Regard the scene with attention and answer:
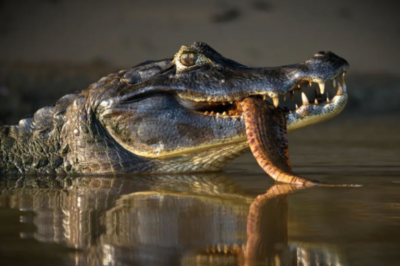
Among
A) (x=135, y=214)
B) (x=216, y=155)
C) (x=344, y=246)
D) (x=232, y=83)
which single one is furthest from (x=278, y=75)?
(x=344, y=246)

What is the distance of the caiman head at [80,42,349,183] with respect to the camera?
15.6ft

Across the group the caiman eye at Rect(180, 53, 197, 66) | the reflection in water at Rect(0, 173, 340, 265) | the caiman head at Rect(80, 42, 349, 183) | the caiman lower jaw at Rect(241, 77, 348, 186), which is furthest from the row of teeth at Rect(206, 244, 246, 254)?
the caiman eye at Rect(180, 53, 197, 66)

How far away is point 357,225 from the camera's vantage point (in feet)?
9.84

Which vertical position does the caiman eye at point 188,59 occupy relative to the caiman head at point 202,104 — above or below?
above

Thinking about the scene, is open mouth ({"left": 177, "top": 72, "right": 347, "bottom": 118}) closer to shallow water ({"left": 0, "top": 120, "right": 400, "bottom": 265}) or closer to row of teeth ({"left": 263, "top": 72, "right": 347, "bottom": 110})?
row of teeth ({"left": 263, "top": 72, "right": 347, "bottom": 110})

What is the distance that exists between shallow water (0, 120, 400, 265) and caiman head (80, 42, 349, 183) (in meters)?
0.29

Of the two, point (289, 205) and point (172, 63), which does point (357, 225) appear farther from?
point (172, 63)

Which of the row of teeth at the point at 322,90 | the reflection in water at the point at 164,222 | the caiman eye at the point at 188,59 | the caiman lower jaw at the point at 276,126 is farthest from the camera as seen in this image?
the caiman eye at the point at 188,59

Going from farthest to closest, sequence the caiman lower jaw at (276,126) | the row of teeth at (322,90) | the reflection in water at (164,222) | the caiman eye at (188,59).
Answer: the caiman eye at (188,59), the row of teeth at (322,90), the caiman lower jaw at (276,126), the reflection in water at (164,222)

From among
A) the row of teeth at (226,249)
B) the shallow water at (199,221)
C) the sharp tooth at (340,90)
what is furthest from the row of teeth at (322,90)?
the row of teeth at (226,249)

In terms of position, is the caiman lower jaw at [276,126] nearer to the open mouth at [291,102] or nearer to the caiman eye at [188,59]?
the open mouth at [291,102]

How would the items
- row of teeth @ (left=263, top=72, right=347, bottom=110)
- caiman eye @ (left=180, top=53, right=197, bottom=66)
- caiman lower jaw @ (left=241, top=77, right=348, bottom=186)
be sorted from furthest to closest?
caiman eye @ (left=180, top=53, right=197, bottom=66)
row of teeth @ (left=263, top=72, right=347, bottom=110)
caiman lower jaw @ (left=241, top=77, right=348, bottom=186)

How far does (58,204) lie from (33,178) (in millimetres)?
1846

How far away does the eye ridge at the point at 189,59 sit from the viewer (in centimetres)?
524
